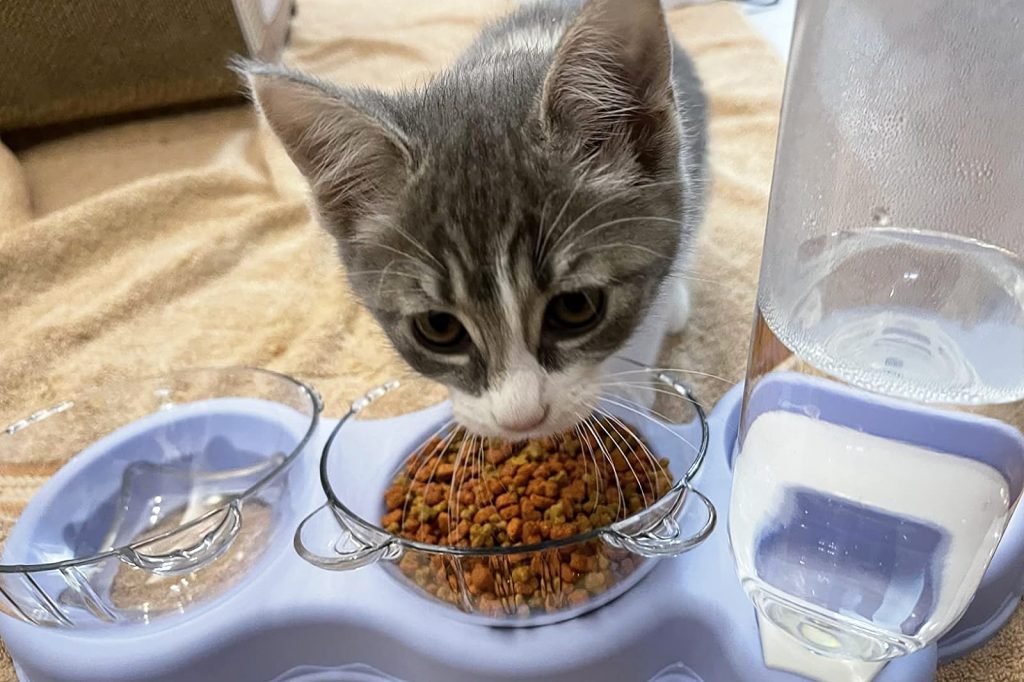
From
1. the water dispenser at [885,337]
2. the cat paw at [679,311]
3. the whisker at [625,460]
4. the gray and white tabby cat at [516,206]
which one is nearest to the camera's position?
the water dispenser at [885,337]

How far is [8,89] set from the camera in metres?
1.87

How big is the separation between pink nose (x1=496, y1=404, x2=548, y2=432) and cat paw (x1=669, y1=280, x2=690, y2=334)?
1.51ft

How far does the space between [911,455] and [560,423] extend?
11.5 inches

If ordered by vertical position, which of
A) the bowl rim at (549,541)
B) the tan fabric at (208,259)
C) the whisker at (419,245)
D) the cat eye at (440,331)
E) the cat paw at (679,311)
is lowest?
the tan fabric at (208,259)

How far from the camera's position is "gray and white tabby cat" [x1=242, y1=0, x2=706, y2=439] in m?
0.76

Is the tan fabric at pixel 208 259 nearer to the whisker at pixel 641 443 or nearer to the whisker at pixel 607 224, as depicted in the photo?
→ the whisker at pixel 641 443

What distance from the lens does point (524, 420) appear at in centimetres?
78

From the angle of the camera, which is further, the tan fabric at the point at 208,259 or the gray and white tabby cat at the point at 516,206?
the tan fabric at the point at 208,259

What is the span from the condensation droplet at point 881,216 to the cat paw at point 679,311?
17.6 inches

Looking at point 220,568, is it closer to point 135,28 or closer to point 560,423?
point 560,423

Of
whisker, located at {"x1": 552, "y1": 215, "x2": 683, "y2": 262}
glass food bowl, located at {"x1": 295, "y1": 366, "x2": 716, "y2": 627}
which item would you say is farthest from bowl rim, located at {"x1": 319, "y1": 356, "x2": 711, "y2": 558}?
whisker, located at {"x1": 552, "y1": 215, "x2": 683, "y2": 262}

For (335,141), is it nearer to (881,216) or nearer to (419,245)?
(419,245)

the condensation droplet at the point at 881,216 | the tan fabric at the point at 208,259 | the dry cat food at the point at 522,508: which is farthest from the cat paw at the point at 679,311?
the condensation droplet at the point at 881,216

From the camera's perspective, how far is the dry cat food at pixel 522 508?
79 cm
